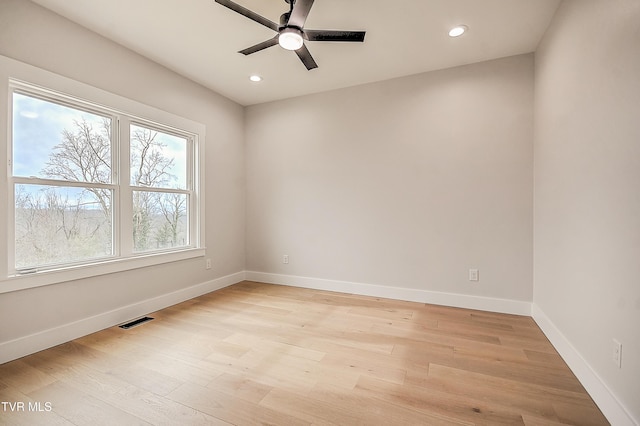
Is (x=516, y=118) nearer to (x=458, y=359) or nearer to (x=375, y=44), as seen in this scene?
(x=375, y=44)

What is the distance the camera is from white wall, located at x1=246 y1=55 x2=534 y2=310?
9.56 ft

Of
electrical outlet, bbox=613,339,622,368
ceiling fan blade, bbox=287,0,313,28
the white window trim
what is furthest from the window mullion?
electrical outlet, bbox=613,339,622,368

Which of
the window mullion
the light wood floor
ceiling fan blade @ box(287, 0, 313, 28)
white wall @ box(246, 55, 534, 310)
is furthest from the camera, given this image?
white wall @ box(246, 55, 534, 310)

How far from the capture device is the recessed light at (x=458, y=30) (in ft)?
7.99

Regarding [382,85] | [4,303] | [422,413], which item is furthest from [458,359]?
[4,303]

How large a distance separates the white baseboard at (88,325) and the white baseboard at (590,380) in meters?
3.65

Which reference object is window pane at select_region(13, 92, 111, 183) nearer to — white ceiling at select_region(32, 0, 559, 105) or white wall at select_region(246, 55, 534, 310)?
white ceiling at select_region(32, 0, 559, 105)

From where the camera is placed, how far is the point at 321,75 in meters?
3.33

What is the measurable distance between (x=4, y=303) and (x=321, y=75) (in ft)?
11.5

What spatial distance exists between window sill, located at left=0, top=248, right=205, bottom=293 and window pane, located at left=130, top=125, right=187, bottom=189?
0.80m

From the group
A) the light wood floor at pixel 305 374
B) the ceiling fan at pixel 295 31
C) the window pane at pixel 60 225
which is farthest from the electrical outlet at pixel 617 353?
the window pane at pixel 60 225

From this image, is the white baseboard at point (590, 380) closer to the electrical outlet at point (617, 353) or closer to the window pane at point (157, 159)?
the electrical outlet at point (617, 353)

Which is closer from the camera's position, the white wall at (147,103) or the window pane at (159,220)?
the white wall at (147,103)

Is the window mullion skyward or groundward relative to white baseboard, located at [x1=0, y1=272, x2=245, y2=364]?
skyward
